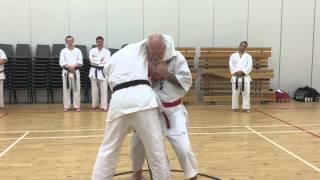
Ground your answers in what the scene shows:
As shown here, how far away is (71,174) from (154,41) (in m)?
2.04

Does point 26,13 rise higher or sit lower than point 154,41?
higher

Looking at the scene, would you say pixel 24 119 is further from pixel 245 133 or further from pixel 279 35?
pixel 279 35

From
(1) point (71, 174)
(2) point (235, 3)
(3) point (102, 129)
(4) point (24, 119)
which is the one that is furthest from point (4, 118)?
(2) point (235, 3)

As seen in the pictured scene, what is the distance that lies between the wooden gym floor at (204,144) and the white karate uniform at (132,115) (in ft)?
2.96

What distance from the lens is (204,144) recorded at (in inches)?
252

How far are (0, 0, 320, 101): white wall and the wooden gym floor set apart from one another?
2799 millimetres

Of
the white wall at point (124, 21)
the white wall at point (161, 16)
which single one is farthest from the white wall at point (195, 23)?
the white wall at point (124, 21)

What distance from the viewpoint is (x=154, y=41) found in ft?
12.4

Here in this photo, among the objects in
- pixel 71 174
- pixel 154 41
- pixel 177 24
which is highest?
pixel 177 24

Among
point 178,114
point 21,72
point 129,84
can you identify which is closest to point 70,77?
point 21,72

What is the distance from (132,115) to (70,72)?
267 inches

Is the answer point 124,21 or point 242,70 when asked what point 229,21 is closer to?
point 242,70

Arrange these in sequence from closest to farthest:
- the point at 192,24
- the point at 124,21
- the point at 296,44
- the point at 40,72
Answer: the point at 40,72 < the point at 124,21 < the point at 192,24 < the point at 296,44

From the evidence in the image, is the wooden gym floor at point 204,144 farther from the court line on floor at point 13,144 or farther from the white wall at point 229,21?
the white wall at point 229,21
